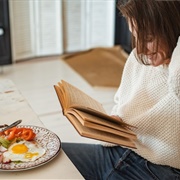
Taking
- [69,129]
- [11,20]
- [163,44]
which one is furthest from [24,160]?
[11,20]

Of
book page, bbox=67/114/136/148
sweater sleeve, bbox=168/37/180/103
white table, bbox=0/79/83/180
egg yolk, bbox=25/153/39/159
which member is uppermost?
sweater sleeve, bbox=168/37/180/103

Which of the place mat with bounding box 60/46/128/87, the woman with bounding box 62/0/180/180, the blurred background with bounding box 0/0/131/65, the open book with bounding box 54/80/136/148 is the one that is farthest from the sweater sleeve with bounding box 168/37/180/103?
the blurred background with bounding box 0/0/131/65

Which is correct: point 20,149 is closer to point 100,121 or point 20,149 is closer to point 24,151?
point 24,151

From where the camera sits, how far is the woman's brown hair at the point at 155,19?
93cm

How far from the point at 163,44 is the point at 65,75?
6.54 ft

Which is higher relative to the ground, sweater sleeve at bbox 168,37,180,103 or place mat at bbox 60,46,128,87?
sweater sleeve at bbox 168,37,180,103

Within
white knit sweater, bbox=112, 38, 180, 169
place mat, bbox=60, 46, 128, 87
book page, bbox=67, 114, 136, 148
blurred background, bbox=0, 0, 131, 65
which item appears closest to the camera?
book page, bbox=67, 114, 136, 148

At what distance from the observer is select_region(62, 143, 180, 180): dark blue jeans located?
970mm

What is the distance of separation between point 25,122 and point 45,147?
156 millimetres

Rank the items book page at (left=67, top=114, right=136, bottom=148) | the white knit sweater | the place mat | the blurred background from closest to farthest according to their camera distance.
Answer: book page at (left=67, top=114, right=136, bottom=148) → the white knit sweater → the place mat → the blurred background

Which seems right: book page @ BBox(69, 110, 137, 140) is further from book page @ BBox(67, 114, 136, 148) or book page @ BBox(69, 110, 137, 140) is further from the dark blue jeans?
the dark blue jeans

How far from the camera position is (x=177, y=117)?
0.95 m

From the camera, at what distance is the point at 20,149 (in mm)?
874

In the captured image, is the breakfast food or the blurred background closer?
the breakfast food
